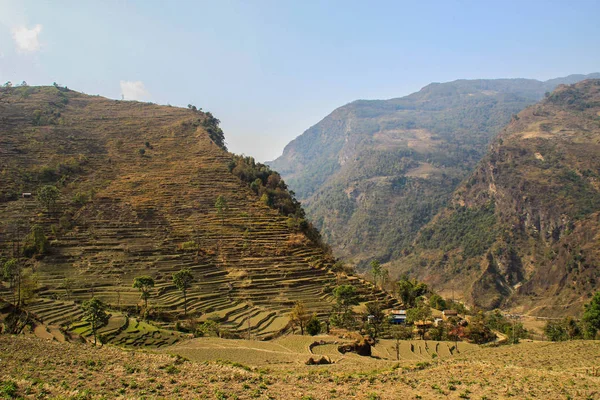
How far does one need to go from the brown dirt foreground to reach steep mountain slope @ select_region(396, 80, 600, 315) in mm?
87958

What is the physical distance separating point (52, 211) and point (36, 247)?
479 inches

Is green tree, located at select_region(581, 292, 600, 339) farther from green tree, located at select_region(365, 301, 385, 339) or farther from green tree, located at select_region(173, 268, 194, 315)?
green tree, located at select_region(173, 268, 194, 315)

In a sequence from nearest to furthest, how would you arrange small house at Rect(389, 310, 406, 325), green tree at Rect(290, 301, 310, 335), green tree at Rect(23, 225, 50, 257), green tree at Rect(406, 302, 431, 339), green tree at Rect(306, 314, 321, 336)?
green tree at Rect(306, 314, 321, 336) → green tree at Rect(290, 301, 310, 335) → green tree at Rect(406, 302, 431, 339) → small house at Rect(389, 310, 406, 325) → green tree at Rect(23, 225, 50, 257)

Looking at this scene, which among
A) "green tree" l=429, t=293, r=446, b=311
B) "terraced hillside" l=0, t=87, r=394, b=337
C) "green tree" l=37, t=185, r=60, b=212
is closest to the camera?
"terraced hillside" l=0, t=87, r=394, b=337

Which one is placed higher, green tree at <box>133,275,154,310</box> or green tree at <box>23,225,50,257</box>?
green tree at <box>23,225,50,257</box>

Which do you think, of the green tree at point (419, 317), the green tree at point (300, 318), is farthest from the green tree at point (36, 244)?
the green tree at point (419, 317)

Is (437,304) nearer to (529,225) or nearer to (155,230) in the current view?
(155,230)

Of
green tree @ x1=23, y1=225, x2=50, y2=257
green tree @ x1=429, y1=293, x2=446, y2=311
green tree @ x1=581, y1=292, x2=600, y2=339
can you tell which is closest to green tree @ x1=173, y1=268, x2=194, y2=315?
green tree @ x1=23, y1=225, x2=50, y2=257

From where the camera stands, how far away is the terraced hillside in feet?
156

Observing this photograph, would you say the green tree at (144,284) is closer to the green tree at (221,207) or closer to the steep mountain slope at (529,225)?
the green tree at (221,207)

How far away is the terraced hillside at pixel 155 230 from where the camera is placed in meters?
47.6

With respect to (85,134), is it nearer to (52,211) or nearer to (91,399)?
(52,211)

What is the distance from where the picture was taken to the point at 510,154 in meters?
156

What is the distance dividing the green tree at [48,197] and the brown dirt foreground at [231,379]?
46.0m
